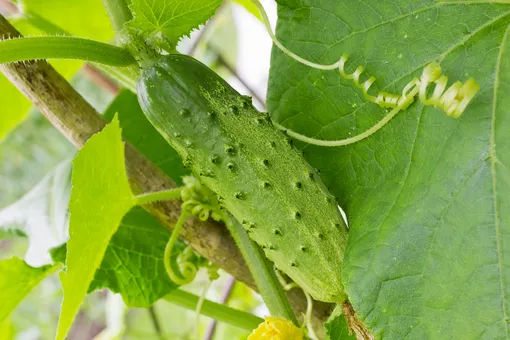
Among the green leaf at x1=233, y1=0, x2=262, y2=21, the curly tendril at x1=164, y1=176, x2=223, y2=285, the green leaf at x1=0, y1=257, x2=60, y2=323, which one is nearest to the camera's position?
the curly tendril at x1=164, y1=176, x2=223, y2=285

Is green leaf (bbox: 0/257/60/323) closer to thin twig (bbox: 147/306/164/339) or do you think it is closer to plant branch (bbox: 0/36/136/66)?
plant branch (bbox: 0/36/136/66)

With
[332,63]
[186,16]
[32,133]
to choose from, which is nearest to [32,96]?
[186,16]

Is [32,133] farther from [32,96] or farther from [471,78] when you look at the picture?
[471,78]

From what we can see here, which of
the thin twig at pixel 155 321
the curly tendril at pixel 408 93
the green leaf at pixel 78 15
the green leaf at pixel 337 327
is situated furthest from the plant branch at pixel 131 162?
the thin twig at pixel 155 321

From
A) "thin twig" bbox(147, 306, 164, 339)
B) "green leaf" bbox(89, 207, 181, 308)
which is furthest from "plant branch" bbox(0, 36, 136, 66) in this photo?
"thin twig" bbox(147, 306, 164, 339)

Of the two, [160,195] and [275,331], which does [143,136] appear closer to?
[160,195]

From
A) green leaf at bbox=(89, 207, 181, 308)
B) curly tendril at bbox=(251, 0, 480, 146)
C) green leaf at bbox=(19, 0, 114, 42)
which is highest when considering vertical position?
green leaf at bbox=(19, 0, 114, 42)

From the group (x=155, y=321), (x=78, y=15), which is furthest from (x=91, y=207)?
(x=155, y=321)

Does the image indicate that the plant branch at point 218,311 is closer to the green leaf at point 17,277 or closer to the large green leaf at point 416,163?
the green leaf at point 17,277
